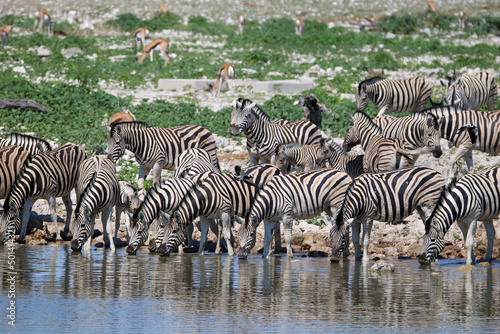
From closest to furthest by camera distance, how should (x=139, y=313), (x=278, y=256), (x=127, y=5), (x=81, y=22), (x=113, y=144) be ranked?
(x=139, y=313)
(x=278, y=256)
(x=113, y=144)
(x=81, y=22)
(x=127, y=5)

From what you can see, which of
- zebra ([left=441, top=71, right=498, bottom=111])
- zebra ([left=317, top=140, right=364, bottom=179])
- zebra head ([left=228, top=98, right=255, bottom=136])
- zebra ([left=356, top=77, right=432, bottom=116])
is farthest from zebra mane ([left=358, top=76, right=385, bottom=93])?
zebra head ([left=228, top=98, right=255, bottom=136])

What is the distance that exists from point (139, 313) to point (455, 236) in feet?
23.0

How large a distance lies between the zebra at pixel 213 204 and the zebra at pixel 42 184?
2.62 metres

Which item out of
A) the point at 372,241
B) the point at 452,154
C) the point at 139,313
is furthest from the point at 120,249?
the point at 452,154

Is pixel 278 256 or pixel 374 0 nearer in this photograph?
pixel 278 256

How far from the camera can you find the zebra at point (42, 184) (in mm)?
13398

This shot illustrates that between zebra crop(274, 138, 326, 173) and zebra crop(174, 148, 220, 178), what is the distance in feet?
4.03

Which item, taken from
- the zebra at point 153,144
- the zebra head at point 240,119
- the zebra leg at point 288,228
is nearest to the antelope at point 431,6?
the zebra head at point 240,119

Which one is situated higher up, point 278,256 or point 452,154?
point 452,154

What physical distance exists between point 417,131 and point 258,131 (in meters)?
3.03

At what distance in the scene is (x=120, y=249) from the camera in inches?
543

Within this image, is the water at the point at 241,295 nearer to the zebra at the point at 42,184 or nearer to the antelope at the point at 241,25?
the zebra at the point at 42,184

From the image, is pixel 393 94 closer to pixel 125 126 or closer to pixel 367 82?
pixel 367 82

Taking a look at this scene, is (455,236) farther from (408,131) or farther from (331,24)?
(331,24)
